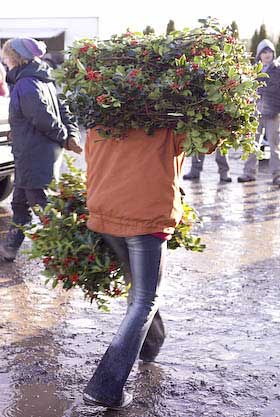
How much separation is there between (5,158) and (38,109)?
2762mm

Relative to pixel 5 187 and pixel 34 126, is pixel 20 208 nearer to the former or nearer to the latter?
pixel 34 126

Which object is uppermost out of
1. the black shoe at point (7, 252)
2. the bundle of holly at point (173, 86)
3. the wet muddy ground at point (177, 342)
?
the bundle of holly at point (173, 86)

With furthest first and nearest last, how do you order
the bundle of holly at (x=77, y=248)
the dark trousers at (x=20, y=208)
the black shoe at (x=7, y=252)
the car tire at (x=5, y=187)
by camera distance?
the car tire at (x=5, y=187) < the black shoe at (x=7, y=252) < the dark trousers at (x=20, y=208) < the bundle of holly at (x=77, y=248)

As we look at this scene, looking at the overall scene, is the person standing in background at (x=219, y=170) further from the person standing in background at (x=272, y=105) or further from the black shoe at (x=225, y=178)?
the person standing in background at (x=272, y=105)

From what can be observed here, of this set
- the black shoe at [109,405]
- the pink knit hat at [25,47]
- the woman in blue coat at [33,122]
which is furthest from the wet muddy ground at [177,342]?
the pink knit hat at [25,47]

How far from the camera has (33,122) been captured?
6.23 m

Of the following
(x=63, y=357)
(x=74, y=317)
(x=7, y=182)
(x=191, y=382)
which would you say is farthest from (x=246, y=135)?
(x=7, y=182)

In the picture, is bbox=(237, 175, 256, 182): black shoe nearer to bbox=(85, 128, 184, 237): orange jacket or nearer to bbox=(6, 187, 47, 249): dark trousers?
bbox=(6, 187, 47, 249): dark trousers

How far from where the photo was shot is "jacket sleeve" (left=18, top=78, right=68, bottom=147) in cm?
616

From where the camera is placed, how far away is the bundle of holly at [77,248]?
3.96 meters

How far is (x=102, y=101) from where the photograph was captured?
363cm

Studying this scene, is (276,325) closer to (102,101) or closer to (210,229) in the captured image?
(102,101)

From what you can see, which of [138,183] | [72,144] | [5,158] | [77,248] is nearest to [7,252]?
[72,144]

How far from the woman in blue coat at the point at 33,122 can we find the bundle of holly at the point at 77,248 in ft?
6.64
